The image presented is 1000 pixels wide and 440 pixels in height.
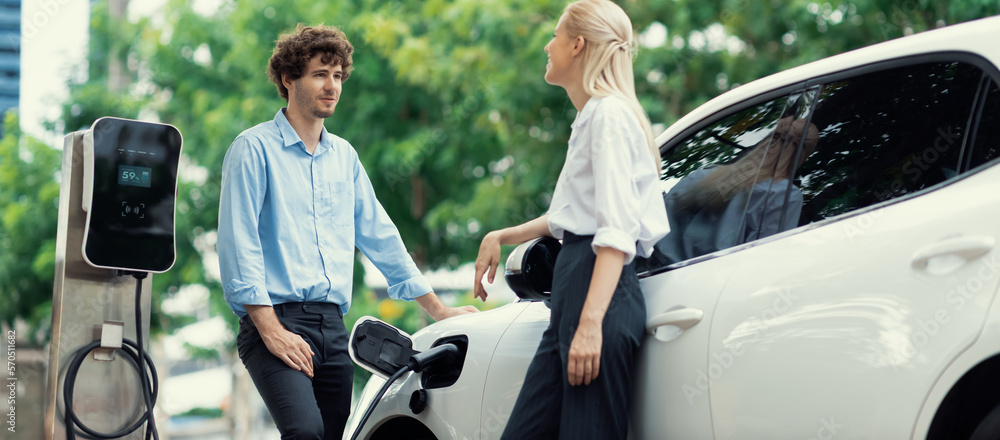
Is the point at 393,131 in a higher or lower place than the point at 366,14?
lower

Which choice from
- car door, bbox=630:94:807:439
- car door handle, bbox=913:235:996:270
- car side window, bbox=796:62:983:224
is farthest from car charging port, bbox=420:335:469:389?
car door handle, bbox=913:235:996:270

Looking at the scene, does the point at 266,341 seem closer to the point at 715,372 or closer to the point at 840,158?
the point at 715,372

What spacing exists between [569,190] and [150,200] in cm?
198

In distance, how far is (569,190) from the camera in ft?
7.61

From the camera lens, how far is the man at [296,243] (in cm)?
288

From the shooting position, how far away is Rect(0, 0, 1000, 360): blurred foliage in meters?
8.38

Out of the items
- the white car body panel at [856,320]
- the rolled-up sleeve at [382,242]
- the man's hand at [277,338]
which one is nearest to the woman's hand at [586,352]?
the white car body panel at [856,320]

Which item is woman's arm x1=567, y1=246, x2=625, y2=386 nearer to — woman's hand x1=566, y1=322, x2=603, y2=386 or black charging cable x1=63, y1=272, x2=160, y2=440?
woman's hand x1=566, y1=322, x2=603, y2=386

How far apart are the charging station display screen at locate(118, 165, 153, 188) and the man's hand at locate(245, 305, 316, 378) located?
1.01 m

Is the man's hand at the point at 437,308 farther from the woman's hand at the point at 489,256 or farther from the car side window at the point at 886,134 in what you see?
the car side window at the point at 886,134

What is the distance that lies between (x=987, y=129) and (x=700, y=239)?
740mm

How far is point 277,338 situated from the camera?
9.41 feet

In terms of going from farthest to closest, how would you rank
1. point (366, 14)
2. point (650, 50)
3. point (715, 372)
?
point (366, 14) → point (650, 50) → point (715, 372)

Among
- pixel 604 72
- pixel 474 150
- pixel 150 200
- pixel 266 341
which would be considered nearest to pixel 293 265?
pixel 266 341
